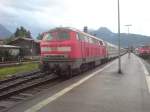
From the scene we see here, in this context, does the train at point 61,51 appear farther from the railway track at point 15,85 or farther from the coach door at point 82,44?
the railway track at point 15,85

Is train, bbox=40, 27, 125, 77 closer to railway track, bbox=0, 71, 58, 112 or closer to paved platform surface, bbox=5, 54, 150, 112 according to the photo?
railway track, bbox=0, 71, 58, 112

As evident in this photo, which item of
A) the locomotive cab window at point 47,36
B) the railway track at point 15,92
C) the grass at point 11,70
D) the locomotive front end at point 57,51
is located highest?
the locomotive cab window at point 47,36

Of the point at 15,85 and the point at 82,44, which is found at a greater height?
the point at 82,44

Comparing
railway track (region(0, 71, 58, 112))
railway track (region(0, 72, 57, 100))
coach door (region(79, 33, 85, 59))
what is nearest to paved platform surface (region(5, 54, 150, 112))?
railway track (region(0, 71, 58, 112))

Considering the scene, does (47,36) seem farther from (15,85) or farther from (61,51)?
(15,85)

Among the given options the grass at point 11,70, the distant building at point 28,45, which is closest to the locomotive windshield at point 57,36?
the grass at point 11,70

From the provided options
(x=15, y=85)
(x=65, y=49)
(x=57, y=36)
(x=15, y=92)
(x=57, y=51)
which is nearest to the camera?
(x=15, y=92)

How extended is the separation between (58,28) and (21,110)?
487 inches

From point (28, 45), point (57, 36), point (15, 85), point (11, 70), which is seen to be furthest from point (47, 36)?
point (28, 45)

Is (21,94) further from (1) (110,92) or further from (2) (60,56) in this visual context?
(2) (60,56)

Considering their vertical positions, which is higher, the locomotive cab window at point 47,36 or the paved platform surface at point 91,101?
the locomotive cab window at point 47,36

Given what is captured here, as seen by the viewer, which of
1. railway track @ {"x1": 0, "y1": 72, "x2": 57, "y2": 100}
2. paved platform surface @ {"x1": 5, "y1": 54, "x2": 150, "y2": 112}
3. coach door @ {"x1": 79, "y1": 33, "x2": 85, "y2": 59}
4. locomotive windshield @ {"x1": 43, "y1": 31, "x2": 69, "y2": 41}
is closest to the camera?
paved platform surface @ {"x1": 5, "y1": 54, "x2": 150, "y2": 112}

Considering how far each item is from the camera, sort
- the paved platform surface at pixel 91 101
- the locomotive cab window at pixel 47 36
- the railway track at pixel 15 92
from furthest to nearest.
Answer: the locomotive cab window at pixel 47 36
the railway track at pixel 15 92
the paved platform surface at pixel 91 101

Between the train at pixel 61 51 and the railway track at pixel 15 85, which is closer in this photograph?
the railway track at pixel 15 85
